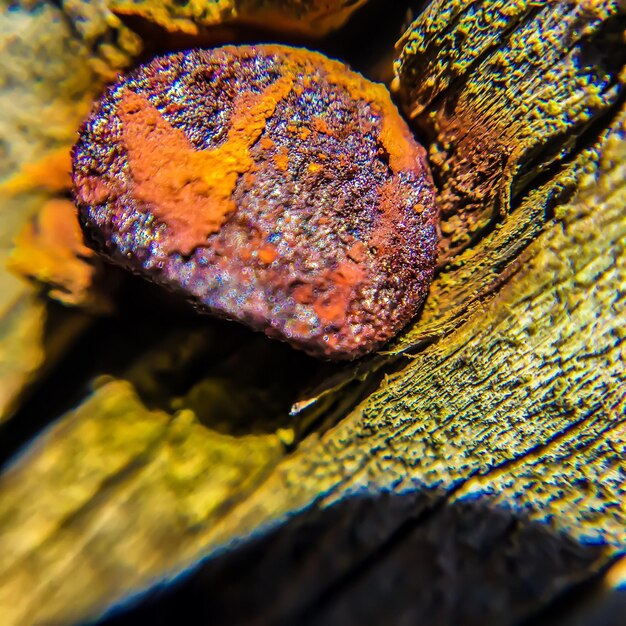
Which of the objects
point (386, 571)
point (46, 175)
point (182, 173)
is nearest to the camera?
point (182, 173)

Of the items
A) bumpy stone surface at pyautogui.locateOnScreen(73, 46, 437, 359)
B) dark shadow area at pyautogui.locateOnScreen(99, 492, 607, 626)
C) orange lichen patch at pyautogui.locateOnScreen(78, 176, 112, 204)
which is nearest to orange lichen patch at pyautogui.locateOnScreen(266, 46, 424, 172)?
bumpy stone surface at pyautogui.locateOnScreen(73, 46, 437, 359)

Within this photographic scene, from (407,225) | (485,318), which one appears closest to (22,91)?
(407,225)

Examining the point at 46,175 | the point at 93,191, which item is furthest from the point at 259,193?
the point at 46,175

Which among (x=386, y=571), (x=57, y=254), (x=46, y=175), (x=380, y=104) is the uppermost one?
(x=380, y=104)

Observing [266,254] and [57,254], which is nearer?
[266,254]

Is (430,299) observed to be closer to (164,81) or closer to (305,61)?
(305,61)

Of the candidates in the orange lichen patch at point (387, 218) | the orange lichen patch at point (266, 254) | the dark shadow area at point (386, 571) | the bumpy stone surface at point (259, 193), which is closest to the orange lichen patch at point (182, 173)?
the bumpy stone surface at point (259, 193)

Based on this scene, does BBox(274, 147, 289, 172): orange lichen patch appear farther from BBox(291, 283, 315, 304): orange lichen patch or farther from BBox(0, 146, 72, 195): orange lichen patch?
BBox(0, 146, 72, 195): orange lichen patch

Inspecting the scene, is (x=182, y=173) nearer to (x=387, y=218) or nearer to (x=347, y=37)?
(x=387, y=218)
